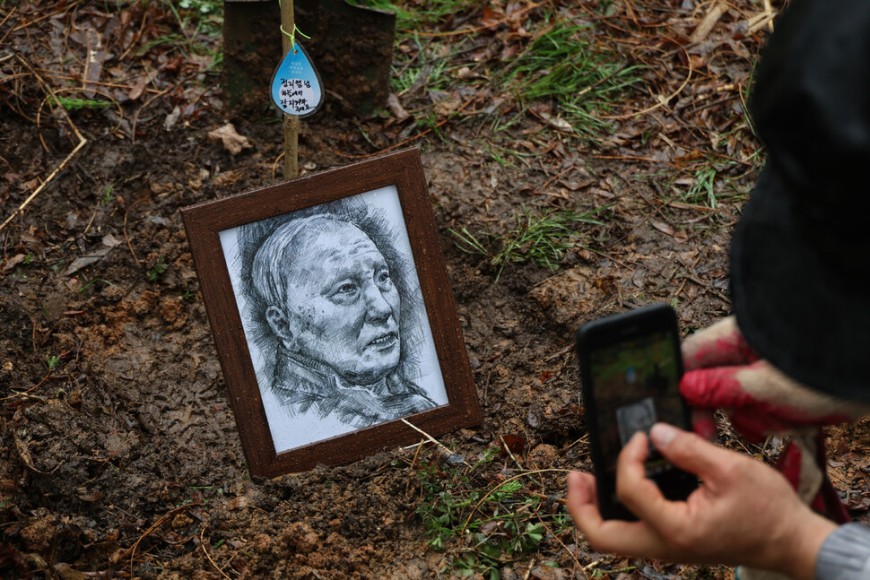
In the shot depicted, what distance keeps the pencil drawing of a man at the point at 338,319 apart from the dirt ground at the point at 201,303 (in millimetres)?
201

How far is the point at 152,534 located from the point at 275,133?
176cm

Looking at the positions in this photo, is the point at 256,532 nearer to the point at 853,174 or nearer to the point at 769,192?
the point at 769,192

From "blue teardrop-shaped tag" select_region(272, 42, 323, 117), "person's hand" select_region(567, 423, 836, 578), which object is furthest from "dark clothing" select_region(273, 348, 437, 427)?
"person's hand" select_region(567, 423, 836, 578)

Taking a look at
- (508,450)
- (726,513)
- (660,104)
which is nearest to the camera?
(726,513)

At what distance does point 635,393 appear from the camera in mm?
1507

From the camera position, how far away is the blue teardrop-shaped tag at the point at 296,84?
239 centimetres

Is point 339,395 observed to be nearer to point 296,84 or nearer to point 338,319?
point 338,319

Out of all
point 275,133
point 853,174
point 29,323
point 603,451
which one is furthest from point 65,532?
point 853,174

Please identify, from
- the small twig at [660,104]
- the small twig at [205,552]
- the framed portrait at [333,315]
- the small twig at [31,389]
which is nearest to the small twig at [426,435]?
the framed portrait at [333,315]

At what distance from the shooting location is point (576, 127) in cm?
341

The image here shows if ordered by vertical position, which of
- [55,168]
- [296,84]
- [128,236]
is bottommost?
[128,236]

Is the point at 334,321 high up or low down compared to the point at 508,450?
up

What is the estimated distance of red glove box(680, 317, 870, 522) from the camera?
1327 millimetres

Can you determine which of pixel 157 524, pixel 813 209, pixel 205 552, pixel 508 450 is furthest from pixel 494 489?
pixel 813 209
